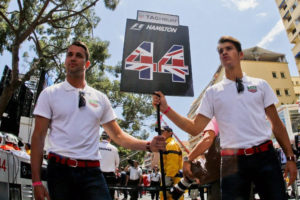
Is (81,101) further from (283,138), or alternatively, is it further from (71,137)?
(283,138)

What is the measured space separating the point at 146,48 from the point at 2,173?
284 cm

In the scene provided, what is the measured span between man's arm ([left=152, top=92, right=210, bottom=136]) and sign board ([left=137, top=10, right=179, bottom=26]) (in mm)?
994

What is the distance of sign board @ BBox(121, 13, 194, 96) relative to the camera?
278cm

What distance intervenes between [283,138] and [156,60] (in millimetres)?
1502

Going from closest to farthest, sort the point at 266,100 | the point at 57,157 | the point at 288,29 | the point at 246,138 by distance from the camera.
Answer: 1. the point at 57,157
2. the point at 246,138
3. the point at 266,100
4. the point at 288,29

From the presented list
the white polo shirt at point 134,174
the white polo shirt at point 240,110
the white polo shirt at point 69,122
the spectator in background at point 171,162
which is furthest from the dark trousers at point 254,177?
the white polo shirt at point 134,174

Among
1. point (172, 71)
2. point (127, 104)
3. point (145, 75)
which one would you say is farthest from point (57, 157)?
point (127, 104)

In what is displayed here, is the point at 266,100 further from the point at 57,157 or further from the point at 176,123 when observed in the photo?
the point at 57,157

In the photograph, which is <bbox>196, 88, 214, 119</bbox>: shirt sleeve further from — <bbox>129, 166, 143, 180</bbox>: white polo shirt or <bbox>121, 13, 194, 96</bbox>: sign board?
<bbox>129, 166, 143, 180</bbox>: white polo shirt

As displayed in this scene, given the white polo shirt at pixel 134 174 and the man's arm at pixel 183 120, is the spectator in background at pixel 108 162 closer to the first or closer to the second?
the man's arm at pixel 183 120

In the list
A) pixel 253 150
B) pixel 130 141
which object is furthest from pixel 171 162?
pixel 253 150

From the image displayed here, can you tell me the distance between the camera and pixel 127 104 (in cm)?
2811

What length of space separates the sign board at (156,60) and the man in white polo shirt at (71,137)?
0.50 m

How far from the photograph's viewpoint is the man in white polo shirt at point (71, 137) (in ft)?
6.44
